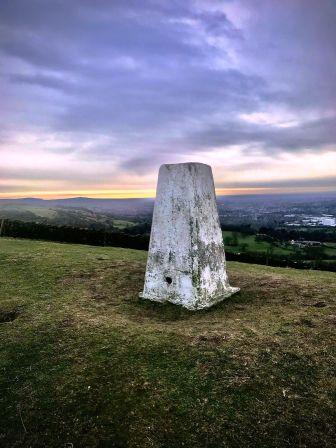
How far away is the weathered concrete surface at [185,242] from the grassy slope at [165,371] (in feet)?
1.58

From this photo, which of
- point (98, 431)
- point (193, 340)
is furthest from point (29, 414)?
point (193, 340)

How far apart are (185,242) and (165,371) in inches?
151

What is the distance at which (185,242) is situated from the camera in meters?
9.35

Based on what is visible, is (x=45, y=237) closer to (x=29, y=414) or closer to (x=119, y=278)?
(x=119, y=278)

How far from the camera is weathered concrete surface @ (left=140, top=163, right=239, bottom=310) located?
9359 mm

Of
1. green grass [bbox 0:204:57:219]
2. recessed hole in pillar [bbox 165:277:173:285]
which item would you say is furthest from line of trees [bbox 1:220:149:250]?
green grass [bbox 0:204:57:219]

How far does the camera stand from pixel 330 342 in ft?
22.8

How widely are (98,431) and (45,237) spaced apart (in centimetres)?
1879

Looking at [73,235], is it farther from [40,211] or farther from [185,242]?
[40,211]

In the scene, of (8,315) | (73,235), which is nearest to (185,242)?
(8,315)

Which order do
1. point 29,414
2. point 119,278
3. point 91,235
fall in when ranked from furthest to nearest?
point 91,235, point 119,278, point 29,414

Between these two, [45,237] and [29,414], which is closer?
[29,414]

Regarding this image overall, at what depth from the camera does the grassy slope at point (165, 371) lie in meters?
4.96

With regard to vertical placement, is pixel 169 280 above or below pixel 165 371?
above
